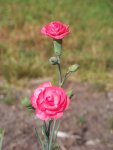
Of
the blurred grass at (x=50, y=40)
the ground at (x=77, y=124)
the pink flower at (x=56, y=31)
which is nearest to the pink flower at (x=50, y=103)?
the pink flower at (x=56, y=31)

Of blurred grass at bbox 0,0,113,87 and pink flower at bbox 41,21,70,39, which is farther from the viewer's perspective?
blurred grass at bbox 0,0,113,87

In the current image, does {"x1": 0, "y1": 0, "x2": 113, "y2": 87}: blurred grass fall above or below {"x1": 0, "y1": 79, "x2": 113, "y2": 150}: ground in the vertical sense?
below

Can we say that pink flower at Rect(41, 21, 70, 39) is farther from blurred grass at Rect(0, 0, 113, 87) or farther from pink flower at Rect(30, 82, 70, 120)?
blurred grass at Rect(0, 0, 113, 87)

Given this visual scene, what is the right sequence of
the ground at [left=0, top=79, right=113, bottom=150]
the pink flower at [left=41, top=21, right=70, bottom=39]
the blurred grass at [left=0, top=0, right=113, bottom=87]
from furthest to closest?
the blurred grass at [left=0, top=0, right=113, bottom=87], the ground at [left=0, top=79, right=113, bottom=150], the pink flower at [left=41, top=21, right=70, bottom=39]

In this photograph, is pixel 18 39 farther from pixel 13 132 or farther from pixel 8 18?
pixel 13 132

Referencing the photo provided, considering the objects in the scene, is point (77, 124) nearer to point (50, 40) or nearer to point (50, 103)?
point (50, 40)

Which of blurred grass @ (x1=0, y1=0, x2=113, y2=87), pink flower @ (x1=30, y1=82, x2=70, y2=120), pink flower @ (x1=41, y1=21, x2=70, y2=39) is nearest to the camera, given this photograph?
pink flower @ (x1=30, y1=82, x2=70, y2=120)

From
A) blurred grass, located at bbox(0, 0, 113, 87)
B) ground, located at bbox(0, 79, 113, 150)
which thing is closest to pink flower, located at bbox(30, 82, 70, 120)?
ground, located at bbox(0, 79, 113, 150)
